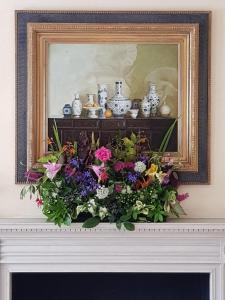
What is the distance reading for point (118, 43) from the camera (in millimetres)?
2785

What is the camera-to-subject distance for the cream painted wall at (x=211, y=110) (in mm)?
2779

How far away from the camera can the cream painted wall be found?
278 centimetres

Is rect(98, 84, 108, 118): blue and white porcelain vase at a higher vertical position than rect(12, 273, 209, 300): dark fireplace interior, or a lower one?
higher

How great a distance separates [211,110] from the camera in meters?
2.80

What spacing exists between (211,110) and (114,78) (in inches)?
22.0

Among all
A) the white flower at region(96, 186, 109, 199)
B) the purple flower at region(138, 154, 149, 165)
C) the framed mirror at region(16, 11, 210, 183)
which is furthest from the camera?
the framed mirror at region(16, 11, 210, 183)

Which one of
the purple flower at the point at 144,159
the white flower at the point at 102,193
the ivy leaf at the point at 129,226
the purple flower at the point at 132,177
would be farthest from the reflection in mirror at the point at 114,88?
the ivy leaf at the point at 129,226

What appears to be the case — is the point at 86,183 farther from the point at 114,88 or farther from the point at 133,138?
the point at 114,88

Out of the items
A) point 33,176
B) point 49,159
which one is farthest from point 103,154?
point 33,176

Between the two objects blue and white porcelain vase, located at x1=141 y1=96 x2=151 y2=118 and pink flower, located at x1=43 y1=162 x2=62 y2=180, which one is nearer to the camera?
pink flower, located at x1=43 y1=162 x2=62 y2=180

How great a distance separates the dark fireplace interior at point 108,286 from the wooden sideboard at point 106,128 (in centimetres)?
72

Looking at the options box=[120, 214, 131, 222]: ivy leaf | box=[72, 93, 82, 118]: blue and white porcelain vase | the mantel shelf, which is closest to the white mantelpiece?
the mantel shelf

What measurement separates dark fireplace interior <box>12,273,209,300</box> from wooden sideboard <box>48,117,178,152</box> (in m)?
0.72

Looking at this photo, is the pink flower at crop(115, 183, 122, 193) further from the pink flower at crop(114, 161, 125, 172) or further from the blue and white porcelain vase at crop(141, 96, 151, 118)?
the blue and white porcelain vase at crop(141, 96, 151, 118)
